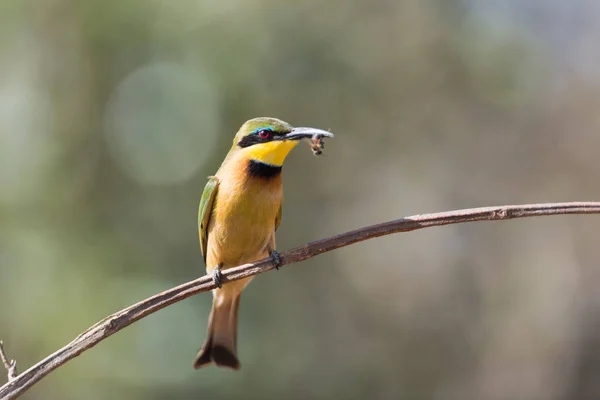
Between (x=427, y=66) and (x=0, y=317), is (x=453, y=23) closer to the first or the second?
(x=427, y=66)

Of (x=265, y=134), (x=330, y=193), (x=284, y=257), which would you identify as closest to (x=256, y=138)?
(x=265, y=134)

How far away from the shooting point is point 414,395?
7.44 meters

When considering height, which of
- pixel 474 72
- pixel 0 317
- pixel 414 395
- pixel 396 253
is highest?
pixel 474 72

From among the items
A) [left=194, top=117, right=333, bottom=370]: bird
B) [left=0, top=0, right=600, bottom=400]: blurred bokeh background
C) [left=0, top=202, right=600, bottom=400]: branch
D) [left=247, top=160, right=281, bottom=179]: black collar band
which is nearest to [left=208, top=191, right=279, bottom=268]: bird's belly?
[left=194, top=117, right=333, bottom=370]: bird

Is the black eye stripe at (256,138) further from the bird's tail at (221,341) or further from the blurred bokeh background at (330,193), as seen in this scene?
the blurred bokeh background at (330,193)

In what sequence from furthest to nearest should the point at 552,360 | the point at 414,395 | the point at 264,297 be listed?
1. the point at 414,395
2. the point at 552,360
3. the point at 264,297

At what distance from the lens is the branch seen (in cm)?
169

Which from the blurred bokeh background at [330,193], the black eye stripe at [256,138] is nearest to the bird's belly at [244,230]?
the black eye stripe at [256,138]

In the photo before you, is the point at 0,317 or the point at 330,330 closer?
the point at 0,317

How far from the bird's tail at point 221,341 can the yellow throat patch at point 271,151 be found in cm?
74

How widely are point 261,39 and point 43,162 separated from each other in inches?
73.5

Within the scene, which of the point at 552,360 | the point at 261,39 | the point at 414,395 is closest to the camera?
the point at 261,39

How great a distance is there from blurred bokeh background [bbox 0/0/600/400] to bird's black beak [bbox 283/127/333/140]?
107 inches

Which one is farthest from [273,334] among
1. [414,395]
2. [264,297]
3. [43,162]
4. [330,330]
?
[43,162]
